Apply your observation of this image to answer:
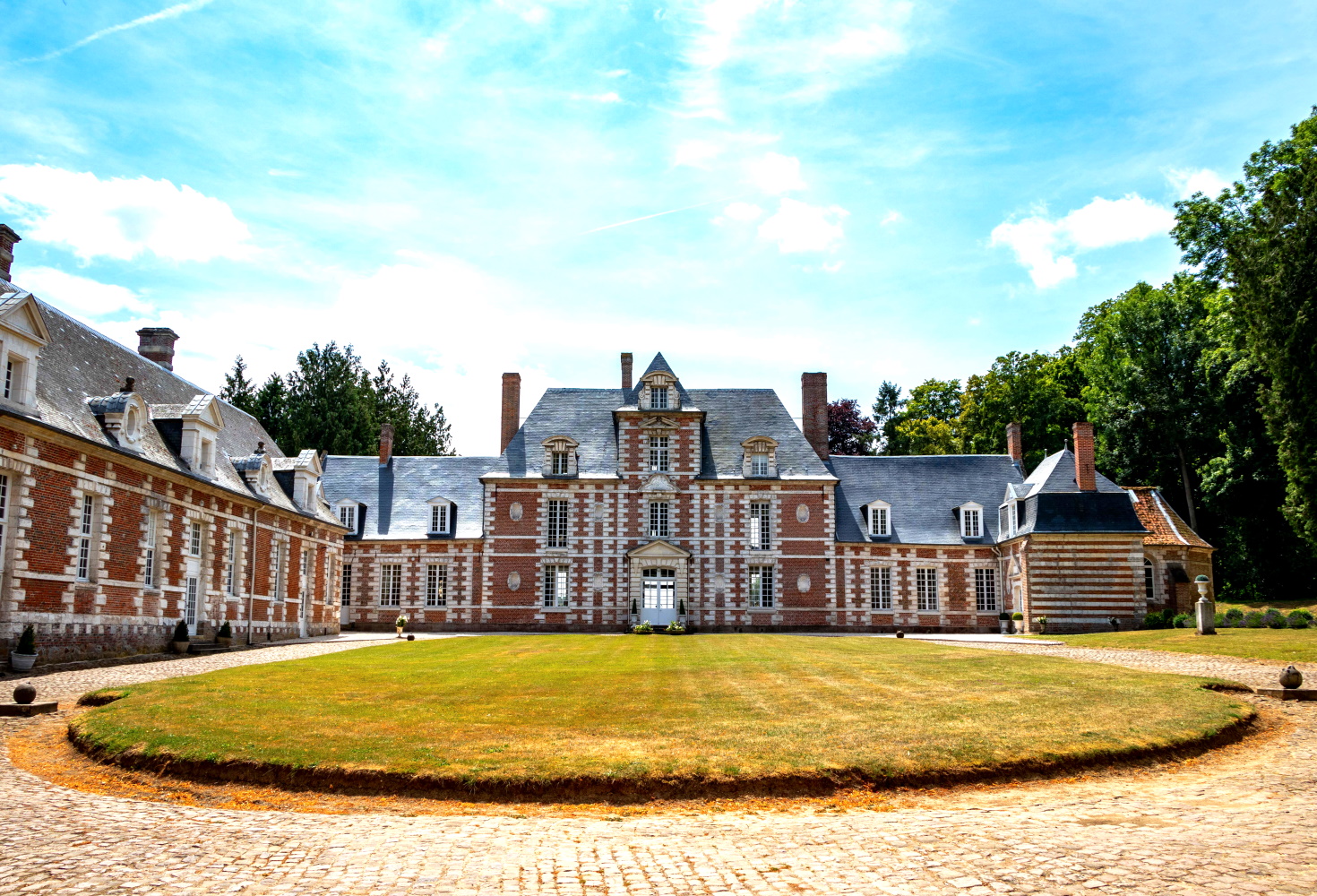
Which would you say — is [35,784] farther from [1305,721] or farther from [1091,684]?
[1305,721]

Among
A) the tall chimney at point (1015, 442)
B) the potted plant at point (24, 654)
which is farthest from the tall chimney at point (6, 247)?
the tall chimney at point (1015, 442)

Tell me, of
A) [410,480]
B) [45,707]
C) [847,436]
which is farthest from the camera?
[847,436]

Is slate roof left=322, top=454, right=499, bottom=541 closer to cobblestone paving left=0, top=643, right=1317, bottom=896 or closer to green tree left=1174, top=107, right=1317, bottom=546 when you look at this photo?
green tree left=1174, top=107, right=1317, bottom=546

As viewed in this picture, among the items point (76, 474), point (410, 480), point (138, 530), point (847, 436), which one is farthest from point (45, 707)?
point (847, 436)

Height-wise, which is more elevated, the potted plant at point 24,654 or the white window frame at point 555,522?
the white window frame at point 555,522

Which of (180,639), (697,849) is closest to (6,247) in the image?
(180,639)

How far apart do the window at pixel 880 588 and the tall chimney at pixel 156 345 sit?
2913cm

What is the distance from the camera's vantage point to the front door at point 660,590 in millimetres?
41500

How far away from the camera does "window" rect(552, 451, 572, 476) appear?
42.8 metres

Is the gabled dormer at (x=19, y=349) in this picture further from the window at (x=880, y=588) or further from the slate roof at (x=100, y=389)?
the window at (x=880, y=588)

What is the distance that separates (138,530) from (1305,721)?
2317cm

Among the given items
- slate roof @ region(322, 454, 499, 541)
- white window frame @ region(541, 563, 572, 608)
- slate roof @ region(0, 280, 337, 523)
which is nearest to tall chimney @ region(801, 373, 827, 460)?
white window frame @ region(541, 563, 572, 608)

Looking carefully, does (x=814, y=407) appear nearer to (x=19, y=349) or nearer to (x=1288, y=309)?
(x=1288, y=309)

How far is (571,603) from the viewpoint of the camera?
137ft
